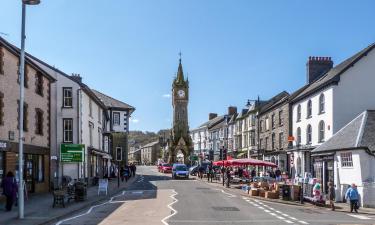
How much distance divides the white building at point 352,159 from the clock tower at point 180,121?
224ft

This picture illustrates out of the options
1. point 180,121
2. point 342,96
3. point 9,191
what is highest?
point 180,121

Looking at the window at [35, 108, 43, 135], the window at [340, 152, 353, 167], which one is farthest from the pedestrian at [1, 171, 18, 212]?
the window at [340, 152, 353, 167]

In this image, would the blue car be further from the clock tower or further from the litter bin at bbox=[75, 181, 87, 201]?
the clock tower

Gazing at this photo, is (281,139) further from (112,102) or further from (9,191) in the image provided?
(9,191)

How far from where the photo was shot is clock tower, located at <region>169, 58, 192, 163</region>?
10394 cm

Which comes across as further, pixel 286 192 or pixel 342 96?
pixel 342 96

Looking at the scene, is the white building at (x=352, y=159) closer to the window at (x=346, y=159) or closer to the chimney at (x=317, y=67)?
the window at (x=346, y=159)

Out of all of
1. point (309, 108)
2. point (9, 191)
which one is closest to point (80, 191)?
point (9, 191)

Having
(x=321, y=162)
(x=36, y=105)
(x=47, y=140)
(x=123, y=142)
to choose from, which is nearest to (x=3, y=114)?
(x=36, y=105)

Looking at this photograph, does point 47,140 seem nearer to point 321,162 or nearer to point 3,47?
point 3,47

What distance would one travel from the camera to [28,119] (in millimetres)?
32344

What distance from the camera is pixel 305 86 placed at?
47.9 m

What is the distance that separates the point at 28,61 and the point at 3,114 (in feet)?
16.6

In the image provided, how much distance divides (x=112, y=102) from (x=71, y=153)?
2880 cm
